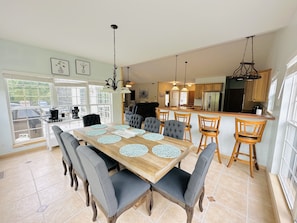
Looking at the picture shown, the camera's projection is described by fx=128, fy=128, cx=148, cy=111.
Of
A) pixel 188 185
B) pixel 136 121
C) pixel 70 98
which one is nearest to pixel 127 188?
pixel 188 185

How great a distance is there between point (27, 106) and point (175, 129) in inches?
139

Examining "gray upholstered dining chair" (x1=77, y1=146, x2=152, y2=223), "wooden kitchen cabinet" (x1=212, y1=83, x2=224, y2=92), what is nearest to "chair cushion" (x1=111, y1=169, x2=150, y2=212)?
"gray upholstered dining chair" (x1=77, y1=146, x2=152, y2=223)

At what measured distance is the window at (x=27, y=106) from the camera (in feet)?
9.56

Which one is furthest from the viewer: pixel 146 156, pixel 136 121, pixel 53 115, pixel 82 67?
pixel 82 67

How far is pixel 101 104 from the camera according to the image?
178 inches

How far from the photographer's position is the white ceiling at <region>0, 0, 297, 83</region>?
163cm

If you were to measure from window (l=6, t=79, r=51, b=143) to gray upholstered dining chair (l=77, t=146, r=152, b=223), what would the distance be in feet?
9.98

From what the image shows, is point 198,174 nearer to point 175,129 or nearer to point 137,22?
point 175,129

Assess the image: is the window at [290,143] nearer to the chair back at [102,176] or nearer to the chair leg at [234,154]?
the chair leg at [234,154]

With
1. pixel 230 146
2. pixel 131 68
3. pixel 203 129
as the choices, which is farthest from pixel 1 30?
pixel 131 68

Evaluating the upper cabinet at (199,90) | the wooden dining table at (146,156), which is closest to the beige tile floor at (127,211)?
the wooden dining table at (146,156)

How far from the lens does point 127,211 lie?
157cm

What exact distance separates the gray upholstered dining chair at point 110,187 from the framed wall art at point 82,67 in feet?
10.8

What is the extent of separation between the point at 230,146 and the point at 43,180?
3.65 metres
